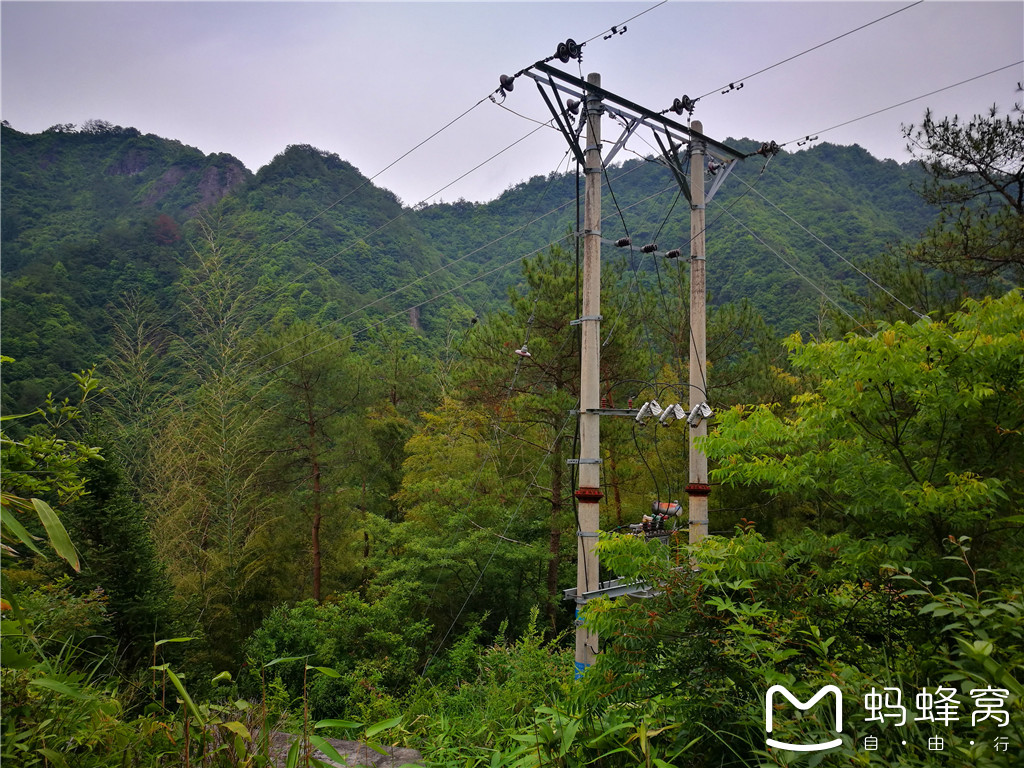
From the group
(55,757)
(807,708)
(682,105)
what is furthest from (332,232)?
(807,708)

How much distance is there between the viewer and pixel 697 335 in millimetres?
8266

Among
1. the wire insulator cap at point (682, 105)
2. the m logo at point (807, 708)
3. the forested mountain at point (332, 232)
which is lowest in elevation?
the m logo at point (807, 708)

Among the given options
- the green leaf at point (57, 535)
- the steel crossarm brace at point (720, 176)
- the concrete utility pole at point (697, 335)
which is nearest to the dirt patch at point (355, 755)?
the green leaf at point (57, 535)

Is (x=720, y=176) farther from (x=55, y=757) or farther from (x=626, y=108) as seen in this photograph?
(x=55, y=757)

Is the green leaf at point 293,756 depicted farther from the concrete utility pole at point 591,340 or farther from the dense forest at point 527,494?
the concrete utility pole at point 591,340

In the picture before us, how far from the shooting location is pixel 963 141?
11.2 metres

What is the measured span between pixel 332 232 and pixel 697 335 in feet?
133

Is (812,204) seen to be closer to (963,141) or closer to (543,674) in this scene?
(963,141)

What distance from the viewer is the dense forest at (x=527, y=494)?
2.07 m

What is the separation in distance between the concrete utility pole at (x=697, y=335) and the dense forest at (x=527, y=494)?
0.69 metres

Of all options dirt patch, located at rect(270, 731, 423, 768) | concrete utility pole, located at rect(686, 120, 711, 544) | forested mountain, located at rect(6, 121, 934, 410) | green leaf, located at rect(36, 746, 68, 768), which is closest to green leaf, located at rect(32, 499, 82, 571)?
green leaf, located at rect(36, 746, 68, 768)

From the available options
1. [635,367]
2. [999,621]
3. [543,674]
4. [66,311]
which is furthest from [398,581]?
[66,311]

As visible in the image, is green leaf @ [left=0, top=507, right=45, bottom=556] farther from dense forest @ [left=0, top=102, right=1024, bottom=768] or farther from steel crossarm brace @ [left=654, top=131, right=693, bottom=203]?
steel crossarm brace @ [left=654, top=131, right=693, bottom=203]

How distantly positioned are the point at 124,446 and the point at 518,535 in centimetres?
1402
